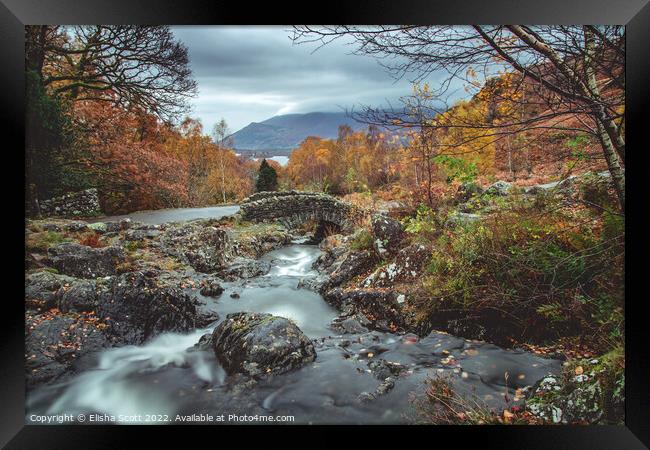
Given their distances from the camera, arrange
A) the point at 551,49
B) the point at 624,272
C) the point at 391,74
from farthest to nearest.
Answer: the point at 391,74 → the point at 624,272 → the point at 551,49

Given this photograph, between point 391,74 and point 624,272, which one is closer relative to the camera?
point 624,272

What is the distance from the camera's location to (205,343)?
10.1 ft

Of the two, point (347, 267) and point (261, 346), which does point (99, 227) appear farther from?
point (347, 267)

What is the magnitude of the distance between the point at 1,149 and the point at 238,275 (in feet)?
7.33

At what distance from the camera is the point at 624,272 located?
2.97 m

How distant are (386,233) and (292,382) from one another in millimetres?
1594

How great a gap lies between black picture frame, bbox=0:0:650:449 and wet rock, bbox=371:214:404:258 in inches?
61.2

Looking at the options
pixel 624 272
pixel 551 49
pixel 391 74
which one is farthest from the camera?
pixel 391 74

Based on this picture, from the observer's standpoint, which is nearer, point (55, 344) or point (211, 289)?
point (55, 344)

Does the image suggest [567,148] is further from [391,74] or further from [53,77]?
[53,77]

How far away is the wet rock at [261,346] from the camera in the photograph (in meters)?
2.92

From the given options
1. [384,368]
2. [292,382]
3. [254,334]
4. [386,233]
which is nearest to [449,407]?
[384,368]
